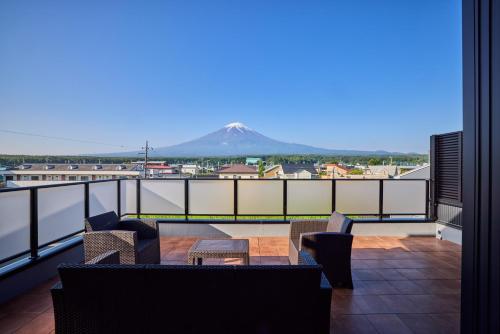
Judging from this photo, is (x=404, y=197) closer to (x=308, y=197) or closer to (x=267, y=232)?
(x=308, y=197)

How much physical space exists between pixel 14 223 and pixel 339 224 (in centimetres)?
388

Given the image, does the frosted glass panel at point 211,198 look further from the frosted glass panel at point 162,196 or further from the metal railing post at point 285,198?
the metal railing post at point 285,198

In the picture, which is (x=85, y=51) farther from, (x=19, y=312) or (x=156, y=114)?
(x=156, y=114)

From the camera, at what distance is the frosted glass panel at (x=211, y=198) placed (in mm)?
5953

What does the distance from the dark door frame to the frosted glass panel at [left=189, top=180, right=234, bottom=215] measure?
16.7 feet

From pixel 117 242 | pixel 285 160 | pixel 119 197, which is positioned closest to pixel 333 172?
pixel 119 197

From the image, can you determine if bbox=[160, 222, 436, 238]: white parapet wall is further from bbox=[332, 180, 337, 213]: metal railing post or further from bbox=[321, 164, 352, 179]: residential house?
bbox=[321, 164, 352, 179]: residential house

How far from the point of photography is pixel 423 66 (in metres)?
20.2

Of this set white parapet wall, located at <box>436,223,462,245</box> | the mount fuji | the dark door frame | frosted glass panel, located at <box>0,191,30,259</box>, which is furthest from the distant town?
the mount fuji

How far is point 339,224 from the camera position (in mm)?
3588

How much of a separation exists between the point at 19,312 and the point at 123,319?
194 centimetres

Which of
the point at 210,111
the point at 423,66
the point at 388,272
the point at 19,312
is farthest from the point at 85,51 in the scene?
the point at 423,66

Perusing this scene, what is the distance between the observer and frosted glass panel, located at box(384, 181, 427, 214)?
599cm

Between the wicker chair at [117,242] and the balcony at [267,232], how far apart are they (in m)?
0.64
